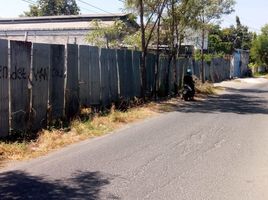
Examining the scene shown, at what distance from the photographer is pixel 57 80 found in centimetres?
1220

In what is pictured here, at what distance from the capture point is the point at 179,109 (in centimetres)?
1698

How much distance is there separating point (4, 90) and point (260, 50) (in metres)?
60.1

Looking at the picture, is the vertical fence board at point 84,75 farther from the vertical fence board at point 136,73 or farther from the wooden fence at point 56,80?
the vertical fence board at point 136,73

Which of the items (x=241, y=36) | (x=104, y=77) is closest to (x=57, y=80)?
(x=104, y=77)

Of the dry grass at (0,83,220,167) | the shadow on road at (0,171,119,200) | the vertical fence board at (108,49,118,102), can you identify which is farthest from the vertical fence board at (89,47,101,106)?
the shadow on road at (0,171,119,200)

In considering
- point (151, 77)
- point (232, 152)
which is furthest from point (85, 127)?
point (151, 77)

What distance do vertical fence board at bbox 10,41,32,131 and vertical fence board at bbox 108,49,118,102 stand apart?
561cm

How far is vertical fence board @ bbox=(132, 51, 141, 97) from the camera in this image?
18.6 meters

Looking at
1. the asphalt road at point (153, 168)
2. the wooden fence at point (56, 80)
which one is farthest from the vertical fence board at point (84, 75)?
the asphalt road at point (153, 168)

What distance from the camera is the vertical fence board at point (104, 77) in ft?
50.6

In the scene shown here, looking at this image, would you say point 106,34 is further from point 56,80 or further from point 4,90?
point 4,90

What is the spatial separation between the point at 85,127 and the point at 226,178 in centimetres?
495

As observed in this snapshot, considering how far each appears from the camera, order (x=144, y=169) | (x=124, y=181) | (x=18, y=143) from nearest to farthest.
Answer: (x=124, y=181), (x=144, y=169), (x=18, y=143)

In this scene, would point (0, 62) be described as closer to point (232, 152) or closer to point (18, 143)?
point (18, 143)
